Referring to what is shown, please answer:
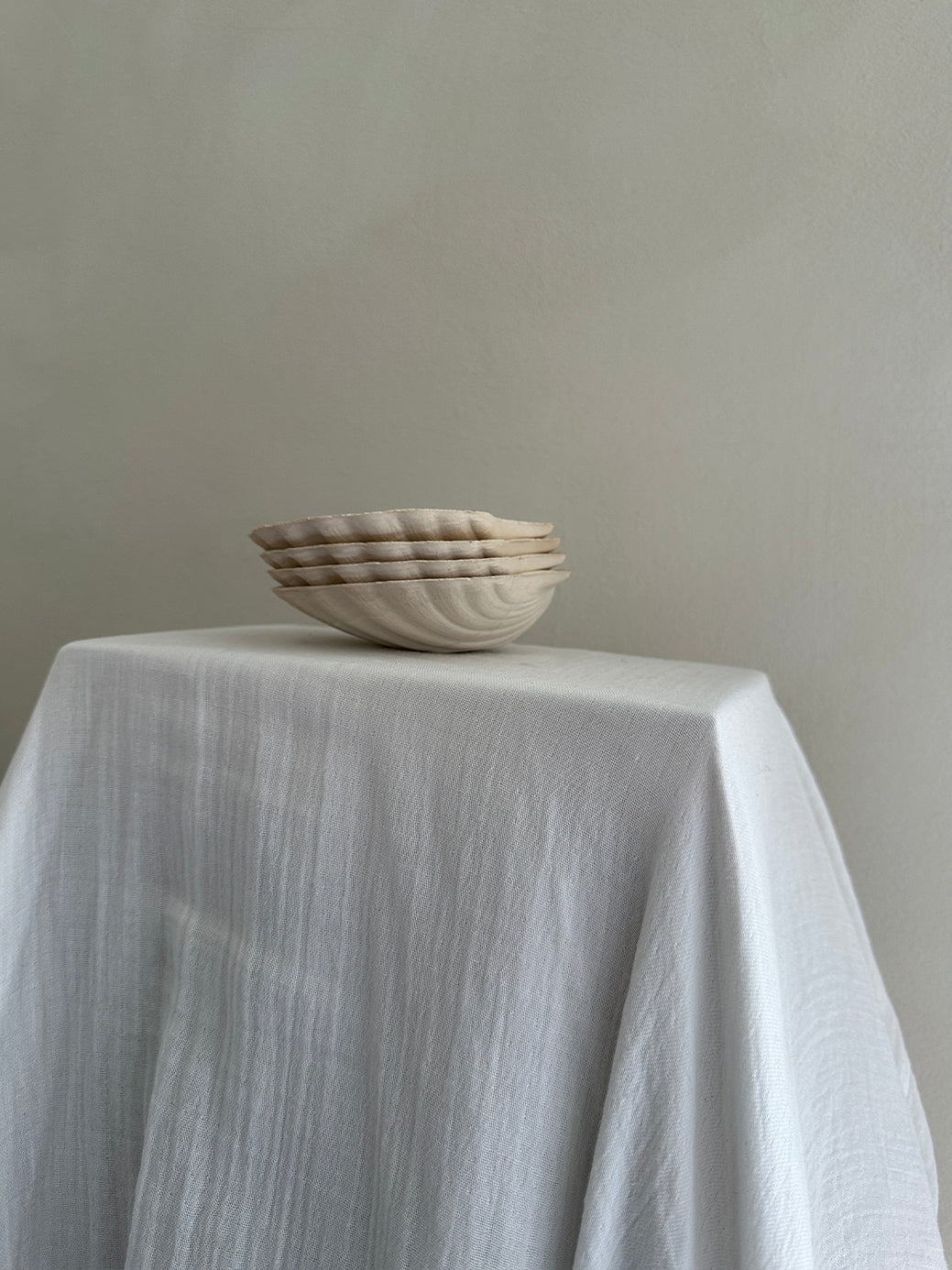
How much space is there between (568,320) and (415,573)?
0.48 metres

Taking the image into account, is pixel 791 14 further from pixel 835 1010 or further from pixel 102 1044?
pixel 102 1044

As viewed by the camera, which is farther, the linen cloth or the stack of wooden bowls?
the stack of wooden bowls

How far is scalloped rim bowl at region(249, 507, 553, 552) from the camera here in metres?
0.67

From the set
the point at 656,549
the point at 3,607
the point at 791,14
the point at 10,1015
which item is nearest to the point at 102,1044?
the point at 10,1015

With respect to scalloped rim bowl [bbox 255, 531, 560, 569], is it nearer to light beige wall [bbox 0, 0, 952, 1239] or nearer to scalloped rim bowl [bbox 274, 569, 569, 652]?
scalloped rim bowl [bbox 274, 569, 569, 652]

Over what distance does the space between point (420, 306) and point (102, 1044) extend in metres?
0.86

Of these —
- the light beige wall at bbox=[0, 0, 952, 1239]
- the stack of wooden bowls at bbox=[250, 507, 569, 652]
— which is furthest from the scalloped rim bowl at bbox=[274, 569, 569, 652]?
the light beige wall at bbox=[0, 0, 952, 1239]

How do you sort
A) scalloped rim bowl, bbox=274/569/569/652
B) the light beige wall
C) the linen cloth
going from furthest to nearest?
the light beige wall → scalloped rim bowl, bbox=274/569/569/652 → the linen cloth

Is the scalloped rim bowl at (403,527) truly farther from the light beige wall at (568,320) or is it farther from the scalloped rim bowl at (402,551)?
the light beige wall at (568,320)

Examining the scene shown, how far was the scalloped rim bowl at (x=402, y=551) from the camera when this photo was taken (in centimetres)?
67

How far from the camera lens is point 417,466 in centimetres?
112

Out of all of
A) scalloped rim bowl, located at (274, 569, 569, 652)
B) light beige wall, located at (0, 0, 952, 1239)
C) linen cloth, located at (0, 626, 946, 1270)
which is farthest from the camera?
light beige wall, located at (0, 0, 952, 1239)

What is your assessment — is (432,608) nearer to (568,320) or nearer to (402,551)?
(402,551)

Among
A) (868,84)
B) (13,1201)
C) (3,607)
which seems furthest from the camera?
(3,607)
